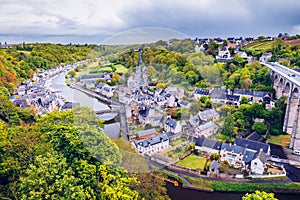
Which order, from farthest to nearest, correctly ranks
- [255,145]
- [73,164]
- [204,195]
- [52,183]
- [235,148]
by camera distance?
[255,145], [235,148], [204,195], [73,164], [52,183]

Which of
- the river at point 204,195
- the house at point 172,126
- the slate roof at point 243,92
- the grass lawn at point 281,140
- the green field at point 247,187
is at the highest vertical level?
the house at point 172,126

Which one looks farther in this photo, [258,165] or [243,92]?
[243,92]

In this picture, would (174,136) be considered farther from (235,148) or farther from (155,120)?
(235,148)

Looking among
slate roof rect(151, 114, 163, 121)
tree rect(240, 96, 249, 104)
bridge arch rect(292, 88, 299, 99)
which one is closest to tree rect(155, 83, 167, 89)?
slate roof rect(151, 114, 163, 121)

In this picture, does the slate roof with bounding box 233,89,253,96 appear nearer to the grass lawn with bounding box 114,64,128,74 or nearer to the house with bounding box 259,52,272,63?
the house with bounding box 259,52,272,63

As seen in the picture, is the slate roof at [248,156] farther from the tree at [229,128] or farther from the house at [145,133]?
the house at [145,133]

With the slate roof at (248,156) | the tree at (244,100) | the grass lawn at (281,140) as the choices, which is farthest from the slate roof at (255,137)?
the tree at (244,100)

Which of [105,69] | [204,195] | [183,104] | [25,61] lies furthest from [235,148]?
[25,61]

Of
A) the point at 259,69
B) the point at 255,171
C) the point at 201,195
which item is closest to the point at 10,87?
the point at 201,195
